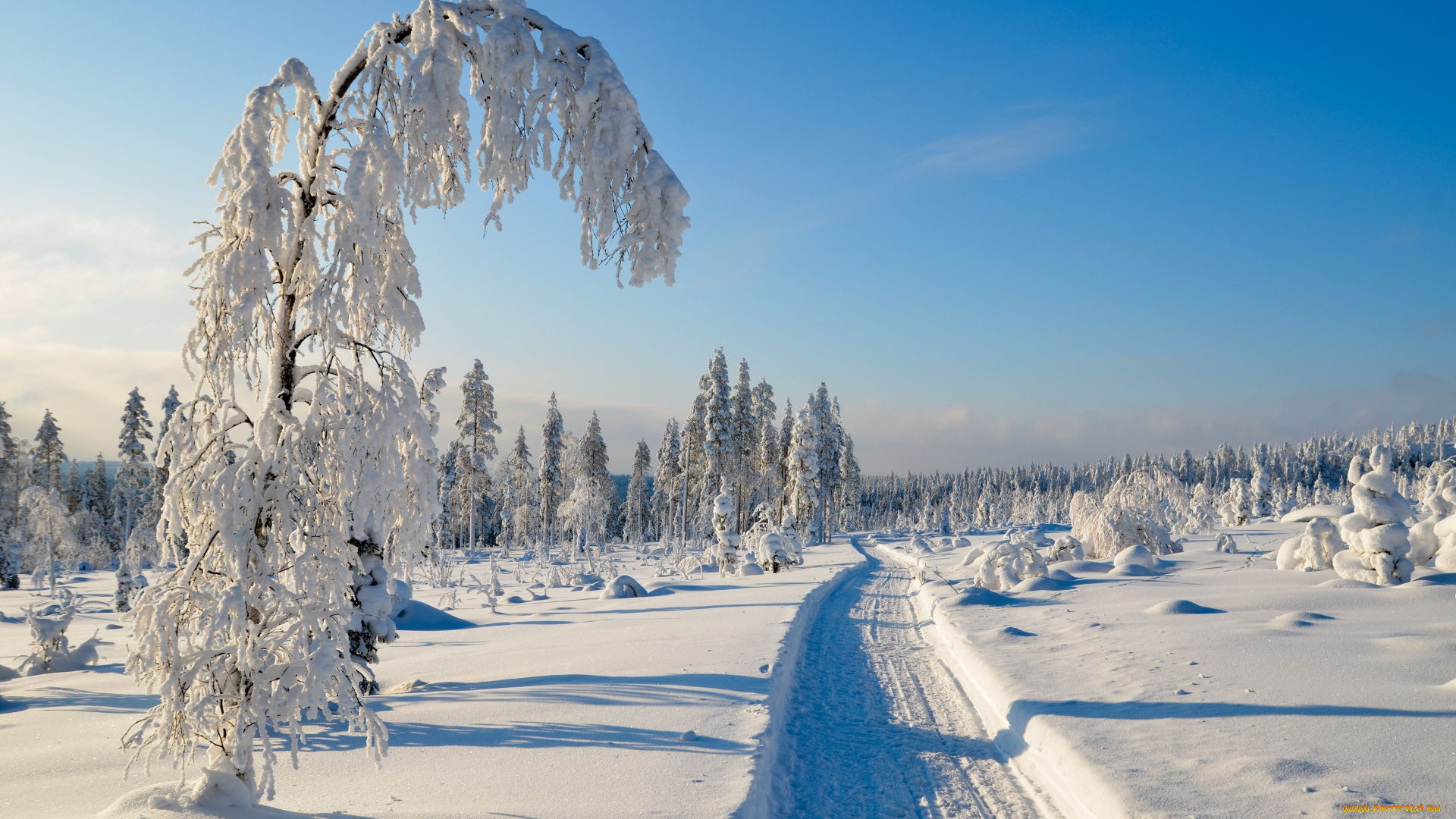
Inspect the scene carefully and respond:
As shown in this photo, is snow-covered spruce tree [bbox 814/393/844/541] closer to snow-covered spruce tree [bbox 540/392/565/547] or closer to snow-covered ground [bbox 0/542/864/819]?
snow-covered spruce tree [bbox 540/392/565/547]

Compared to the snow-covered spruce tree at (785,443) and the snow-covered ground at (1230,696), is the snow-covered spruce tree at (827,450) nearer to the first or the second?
the snow-covered spruce tree at (785,443)

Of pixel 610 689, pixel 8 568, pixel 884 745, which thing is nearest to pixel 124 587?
pixel 8 568

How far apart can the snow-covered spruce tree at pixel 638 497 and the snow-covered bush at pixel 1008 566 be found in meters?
52.7

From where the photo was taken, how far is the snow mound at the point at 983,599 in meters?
13.6

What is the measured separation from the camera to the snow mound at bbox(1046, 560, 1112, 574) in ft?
56.8

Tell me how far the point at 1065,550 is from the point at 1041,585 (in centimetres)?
725

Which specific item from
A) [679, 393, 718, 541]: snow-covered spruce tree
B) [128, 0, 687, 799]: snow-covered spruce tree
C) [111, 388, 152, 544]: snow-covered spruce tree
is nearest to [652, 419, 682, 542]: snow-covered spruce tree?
[679, 393, 718, 541]: snow-covered spruce tree

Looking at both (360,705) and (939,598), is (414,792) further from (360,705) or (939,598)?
(939,598)

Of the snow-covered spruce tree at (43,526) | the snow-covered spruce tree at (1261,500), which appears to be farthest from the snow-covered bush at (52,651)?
the snow-covered spruce tree at (1261,500)

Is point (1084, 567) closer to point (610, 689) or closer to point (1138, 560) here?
point (1138, 560)

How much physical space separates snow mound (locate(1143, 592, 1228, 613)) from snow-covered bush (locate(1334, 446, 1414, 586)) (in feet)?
10.4

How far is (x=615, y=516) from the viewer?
83.2 m

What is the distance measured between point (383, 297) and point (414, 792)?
337cm

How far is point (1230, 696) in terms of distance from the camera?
635 cm
